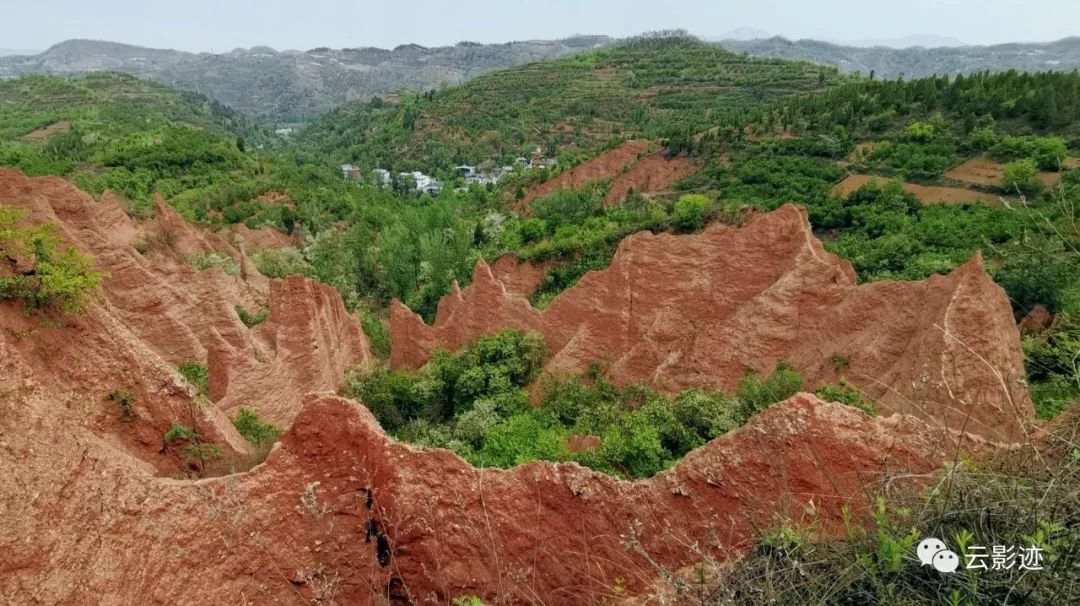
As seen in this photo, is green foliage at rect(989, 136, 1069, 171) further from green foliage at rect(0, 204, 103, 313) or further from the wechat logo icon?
green foliage at rect(0, 204, 103, 313)

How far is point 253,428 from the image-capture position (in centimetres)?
1645

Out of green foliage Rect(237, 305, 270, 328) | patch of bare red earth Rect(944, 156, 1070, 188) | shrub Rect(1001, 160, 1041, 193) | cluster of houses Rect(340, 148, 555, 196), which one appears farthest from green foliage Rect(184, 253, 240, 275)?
cluster of houses Rect(340, 148, 555, 196)

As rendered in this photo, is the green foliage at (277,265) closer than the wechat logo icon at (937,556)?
No

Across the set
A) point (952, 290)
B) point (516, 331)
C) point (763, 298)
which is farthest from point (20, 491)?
point (952, 290)

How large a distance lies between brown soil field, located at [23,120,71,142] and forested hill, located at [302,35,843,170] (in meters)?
41.4

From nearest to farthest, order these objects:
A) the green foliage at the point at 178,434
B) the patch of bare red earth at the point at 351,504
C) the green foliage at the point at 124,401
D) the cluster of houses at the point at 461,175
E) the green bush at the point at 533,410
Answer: the patch of bare red earth at the point at 351,504
the green foliage at the point at 124,401
the green foliage at the point at 178,434
the green bush at the point at 533,410
the cluster of houses at the point at 461,175

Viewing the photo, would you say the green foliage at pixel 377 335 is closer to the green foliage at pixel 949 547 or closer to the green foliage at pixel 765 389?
the green foliage at pixel 765 389

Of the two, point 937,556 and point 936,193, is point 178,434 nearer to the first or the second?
point 937,556

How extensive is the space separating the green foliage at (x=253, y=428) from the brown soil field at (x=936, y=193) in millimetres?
37492

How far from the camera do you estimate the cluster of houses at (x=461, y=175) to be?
276 ft

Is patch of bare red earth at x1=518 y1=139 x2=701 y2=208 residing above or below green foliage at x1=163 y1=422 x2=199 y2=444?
below

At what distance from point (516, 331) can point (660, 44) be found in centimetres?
14658

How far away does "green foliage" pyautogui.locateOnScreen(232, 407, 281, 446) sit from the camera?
16031 mm

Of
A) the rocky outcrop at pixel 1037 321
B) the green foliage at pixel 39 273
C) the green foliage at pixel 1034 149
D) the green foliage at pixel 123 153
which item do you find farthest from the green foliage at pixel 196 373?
the green foliage at pixel 1034 149
